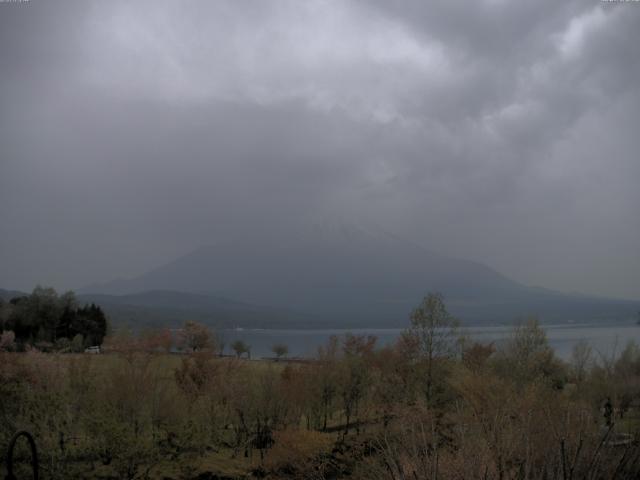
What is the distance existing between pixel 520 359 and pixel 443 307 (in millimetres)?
6484

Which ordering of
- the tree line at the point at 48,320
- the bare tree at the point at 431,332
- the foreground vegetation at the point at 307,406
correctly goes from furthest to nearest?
the tree line at the point at 48,320 < the bare tree at the point at 431,332 < the foreground vegetation at the point at 307,406

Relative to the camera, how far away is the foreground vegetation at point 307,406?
20.7m

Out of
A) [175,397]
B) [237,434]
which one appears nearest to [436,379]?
[237,434]

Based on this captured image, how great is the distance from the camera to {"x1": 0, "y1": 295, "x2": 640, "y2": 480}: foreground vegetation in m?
20.7

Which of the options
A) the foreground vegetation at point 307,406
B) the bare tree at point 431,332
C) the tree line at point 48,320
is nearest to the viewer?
the foreground vegetation at point 307,406

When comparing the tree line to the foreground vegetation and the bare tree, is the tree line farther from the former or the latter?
the bare tree

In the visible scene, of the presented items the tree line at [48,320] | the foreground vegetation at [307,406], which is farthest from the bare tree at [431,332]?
the tree line at [48,320]

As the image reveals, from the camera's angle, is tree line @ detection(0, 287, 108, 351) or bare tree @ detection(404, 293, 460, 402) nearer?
bare tree @ detection(404, 293, 460, 402)

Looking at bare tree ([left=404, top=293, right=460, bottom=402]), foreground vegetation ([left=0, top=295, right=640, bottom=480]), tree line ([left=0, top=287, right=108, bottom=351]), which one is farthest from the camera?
tree line ([left=0, top=287, right=108, bottom=351])

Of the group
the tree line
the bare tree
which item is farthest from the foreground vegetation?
the tree line

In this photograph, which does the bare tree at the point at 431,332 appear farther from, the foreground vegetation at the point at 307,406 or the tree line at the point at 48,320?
the tree line at the point at 48,320

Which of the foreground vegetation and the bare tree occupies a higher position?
the bare tree

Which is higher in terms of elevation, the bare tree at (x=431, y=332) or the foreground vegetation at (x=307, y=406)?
the bare tree at (x=431, y=332)

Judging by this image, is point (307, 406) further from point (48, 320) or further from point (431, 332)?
point (48, 320)
